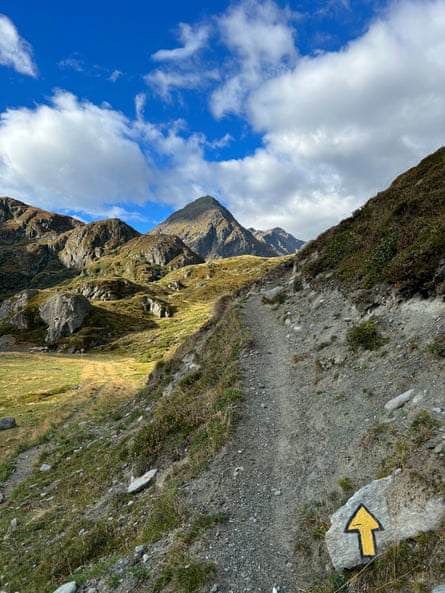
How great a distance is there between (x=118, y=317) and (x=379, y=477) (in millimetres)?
140934

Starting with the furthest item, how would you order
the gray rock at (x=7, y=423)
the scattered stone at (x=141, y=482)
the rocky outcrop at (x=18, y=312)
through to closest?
1. the rocky outcrop at (x=18, y=312)
2. the gray rock at (x=7, y=423)
3. the scattered stone at (x=141, y=482)

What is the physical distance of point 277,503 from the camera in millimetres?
8344

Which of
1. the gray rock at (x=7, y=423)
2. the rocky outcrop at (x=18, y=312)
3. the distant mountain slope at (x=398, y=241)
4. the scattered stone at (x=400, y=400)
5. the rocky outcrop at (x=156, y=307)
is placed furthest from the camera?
the rocky outcrop at (x=156, y=307)

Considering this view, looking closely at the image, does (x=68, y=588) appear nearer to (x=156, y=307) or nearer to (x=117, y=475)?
(x=117, y=475)

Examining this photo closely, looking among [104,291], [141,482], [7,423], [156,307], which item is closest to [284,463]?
[141,482]

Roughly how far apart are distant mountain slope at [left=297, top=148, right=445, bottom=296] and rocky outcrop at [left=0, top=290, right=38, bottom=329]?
138 meters

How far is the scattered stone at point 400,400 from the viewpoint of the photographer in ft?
Answer: 29.8

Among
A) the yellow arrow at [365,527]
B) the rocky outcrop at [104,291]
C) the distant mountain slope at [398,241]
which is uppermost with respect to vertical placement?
the rocky outcrop at [104,291]

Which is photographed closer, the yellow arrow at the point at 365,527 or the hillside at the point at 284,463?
the yellow arrow at the point at 365,527

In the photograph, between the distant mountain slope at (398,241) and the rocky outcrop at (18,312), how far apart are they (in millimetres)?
137831

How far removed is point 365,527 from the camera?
20.5 feet

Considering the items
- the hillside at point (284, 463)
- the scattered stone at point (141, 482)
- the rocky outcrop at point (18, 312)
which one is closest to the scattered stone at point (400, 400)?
the hillside at point (284, 463)

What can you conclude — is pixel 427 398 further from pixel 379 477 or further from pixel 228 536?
pixel 228 536

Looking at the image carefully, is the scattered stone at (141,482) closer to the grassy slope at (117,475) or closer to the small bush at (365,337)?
the grassy slope at (117,475)
